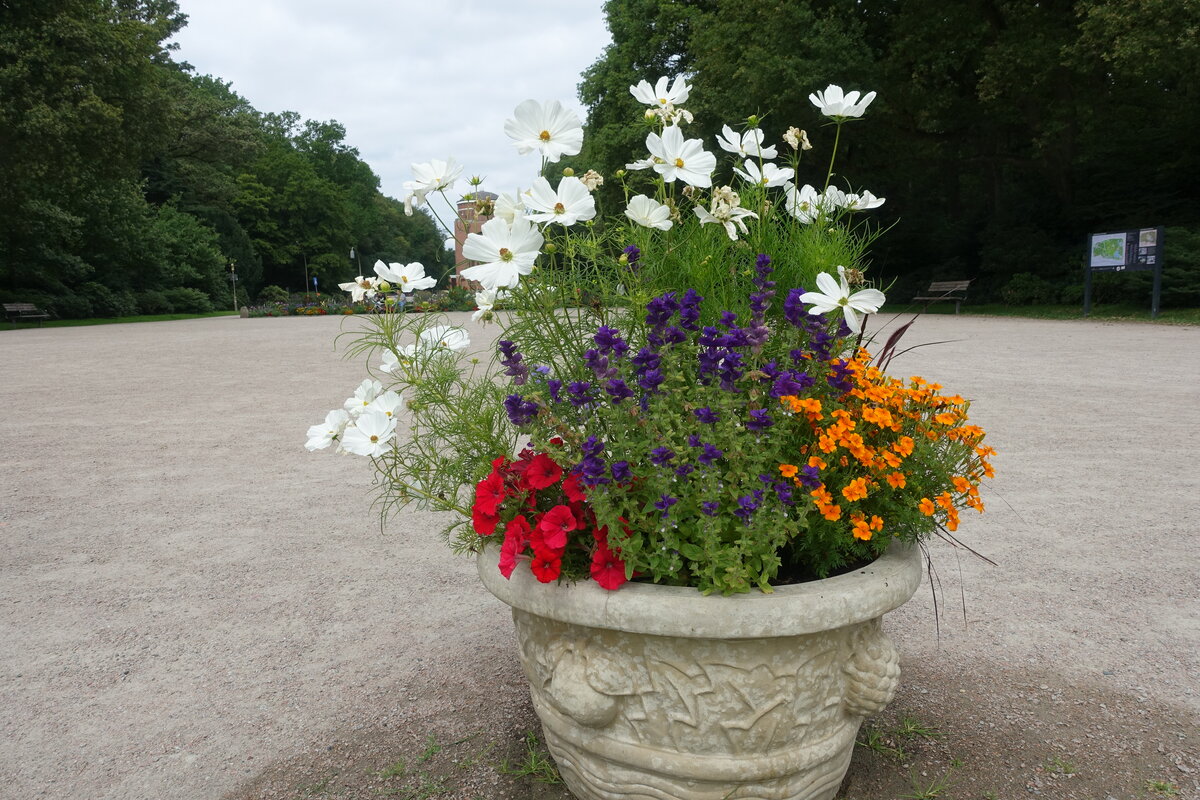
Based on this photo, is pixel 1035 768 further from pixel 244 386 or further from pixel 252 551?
pixel 244 386

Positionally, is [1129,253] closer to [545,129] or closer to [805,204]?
[805,204]

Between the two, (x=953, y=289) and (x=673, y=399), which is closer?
(x=673, y=399)

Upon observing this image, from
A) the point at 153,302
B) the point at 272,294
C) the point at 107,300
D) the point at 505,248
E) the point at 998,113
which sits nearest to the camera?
the point at 505,248

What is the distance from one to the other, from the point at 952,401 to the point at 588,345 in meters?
1.01

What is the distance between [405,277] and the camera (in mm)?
2273

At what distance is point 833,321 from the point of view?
226 centimetres

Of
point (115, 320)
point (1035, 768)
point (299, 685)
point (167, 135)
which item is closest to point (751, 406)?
point (1035, 768)

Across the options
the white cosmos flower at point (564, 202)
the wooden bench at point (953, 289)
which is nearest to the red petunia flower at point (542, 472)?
the white cosmos flower at point (564, 202)

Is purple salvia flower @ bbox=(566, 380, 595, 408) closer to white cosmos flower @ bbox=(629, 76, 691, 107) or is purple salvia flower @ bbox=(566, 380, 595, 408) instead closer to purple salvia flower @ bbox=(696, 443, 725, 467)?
purple salvia flower @ bbox=(696, 443, 725, 467)

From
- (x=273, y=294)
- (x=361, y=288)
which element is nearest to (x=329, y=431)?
(x=361, y=288)

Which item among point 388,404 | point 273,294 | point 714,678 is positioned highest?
point 388,404

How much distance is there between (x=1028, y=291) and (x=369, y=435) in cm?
2020

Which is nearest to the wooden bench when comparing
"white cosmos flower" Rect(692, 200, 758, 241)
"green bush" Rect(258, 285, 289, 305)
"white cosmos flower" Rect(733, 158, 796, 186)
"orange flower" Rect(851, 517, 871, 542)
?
"white cosmos flower" Rect(733, 158, 796, 186)

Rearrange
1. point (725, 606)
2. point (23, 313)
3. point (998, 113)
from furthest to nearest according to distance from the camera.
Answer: point (23, 313), point (998, 113), point (725, 606)
